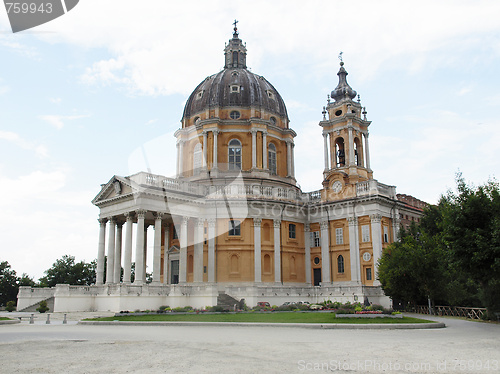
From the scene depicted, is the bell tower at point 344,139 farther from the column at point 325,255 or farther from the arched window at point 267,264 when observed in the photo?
the arched window at point 267,264

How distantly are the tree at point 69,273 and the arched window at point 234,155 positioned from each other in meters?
28.2

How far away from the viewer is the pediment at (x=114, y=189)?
140ft

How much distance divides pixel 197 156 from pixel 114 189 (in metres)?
12.9

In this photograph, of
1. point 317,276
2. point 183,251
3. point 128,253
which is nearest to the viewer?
point 128,253

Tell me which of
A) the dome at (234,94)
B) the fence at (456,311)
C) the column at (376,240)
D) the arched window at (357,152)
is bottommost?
the fence at (456,311)

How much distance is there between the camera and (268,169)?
177 ft

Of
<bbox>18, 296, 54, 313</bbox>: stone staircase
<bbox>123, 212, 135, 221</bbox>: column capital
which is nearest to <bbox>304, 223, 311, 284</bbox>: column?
<bbox>123, 212, 135, 221</bbox>: column capital

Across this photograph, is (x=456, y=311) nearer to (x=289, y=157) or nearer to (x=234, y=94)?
(x=289, y=157)

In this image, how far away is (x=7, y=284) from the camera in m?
58.3

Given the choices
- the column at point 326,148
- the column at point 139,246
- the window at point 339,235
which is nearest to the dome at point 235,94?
the column at point 326,148

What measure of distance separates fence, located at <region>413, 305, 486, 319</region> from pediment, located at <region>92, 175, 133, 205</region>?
84.1 ft

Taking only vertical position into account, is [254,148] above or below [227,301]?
above

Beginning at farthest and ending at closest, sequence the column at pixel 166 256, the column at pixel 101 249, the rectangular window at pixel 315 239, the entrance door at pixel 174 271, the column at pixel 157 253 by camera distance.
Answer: the rectangular window at pixel 315 239 → the column at pixel 166 256 → the entrance door at pixel 174 271 → the column at pixel 101 249 → the column at pixel 157 253

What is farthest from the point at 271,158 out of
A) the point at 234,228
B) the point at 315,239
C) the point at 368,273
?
the point at 368,273
